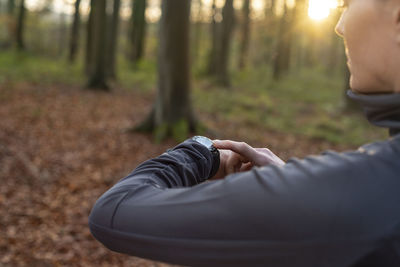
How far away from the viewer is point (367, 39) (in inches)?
40.3

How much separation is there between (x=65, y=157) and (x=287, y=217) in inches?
290

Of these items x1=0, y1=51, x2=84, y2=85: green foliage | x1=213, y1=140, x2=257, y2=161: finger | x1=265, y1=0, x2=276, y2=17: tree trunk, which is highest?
x1=265, y1=0, x2=276, y2=17: tree trunk

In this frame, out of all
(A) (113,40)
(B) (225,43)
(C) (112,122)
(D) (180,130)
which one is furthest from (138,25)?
(D) (180,130)

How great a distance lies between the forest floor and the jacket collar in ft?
12.9

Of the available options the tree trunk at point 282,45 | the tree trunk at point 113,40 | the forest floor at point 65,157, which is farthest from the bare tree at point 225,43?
the forest floor at point 65,157

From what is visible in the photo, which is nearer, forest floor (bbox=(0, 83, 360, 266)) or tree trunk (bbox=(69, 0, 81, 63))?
forest floor (bbox=(0, 83, 360, 266))

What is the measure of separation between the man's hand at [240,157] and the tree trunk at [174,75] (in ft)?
23.3

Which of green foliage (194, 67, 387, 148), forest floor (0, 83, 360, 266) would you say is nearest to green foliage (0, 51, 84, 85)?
forest floor (0, 83, 360, 266)

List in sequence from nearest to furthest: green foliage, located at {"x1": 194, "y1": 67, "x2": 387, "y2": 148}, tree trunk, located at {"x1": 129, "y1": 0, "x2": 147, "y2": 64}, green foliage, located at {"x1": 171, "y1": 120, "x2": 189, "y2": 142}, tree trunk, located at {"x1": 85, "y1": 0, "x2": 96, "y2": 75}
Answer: green foliage, located at {"x1": 171, "y1": 120, "x2": 189, "y2": 142}, green foliage, located at {"x1": 194, "y1": 67, "x2": 387, "y2": 148}, tree trunk, located at {"x1": 85, "y1": 0, "x2": 96, "y2": 75}, tree trunk, located at {"x1": 129, "y1": 0, "x2": 147, "y2": 64}

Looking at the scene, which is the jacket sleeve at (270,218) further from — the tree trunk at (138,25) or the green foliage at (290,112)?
the tree trunk at (138,25)

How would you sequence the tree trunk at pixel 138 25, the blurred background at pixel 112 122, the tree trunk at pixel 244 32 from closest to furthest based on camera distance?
the blurred background at pixel 112 122, the tree trunk at pixel 244 32, the tree trunk at pixel 138 25

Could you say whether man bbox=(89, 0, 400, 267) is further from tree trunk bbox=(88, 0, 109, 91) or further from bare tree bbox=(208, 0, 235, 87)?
bare tree bbox=(208, 0, 235, 87)

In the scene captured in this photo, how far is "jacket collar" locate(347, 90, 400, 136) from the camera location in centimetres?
100

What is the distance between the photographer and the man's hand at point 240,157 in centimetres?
141
